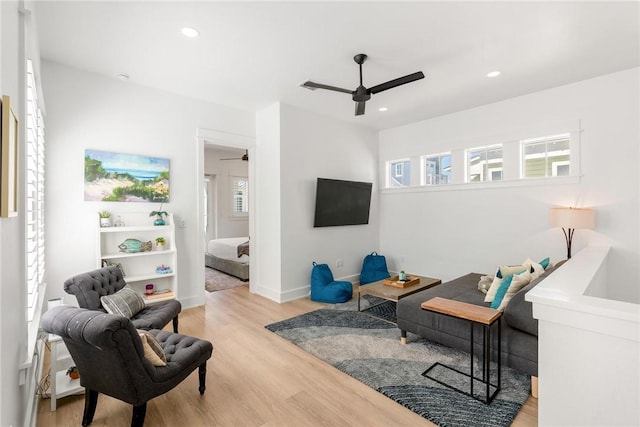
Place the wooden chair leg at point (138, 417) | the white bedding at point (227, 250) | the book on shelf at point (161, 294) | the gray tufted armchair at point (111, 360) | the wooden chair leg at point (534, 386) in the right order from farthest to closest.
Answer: the white bedding at point (227, 250) → the book on shelf at point (161, 294) → the wooden chair leg at point (534, 386) → the wooden chair leg at point (138, 417) → the gray tufted armchair at point (111, 360)

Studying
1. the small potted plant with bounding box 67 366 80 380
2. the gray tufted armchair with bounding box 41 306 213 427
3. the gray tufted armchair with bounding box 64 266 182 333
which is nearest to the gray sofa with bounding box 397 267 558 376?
the gray tufted armchair with bounding box 41 306 213 427

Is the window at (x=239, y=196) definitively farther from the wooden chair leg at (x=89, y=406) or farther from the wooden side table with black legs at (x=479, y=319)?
the wooden side table with black legs at (x=479, y=319)

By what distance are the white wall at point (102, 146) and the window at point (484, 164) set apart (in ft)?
Result: 13.3

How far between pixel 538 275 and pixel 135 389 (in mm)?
3325

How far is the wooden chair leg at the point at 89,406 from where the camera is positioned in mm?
1966

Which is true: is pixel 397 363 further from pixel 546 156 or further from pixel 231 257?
pixel 231 257

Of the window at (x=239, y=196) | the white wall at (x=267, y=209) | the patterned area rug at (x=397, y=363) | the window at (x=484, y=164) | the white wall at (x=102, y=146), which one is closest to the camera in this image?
the patterned area rug at (x=397, y=363)

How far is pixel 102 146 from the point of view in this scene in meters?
3.55

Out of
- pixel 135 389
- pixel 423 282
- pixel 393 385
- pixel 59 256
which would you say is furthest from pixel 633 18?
pixel 59 256

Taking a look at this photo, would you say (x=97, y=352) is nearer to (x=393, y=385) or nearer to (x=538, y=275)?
(x=393, y=385)

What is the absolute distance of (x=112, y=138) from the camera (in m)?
3.63

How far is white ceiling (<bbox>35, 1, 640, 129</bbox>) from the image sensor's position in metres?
2.40

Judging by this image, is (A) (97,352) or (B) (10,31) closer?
(B) (10,31)

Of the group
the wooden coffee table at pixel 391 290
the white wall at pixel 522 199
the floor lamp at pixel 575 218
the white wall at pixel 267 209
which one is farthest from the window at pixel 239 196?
the floor lamp at pixel 575 218
